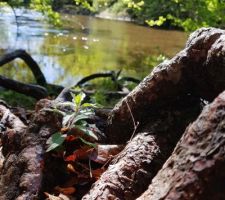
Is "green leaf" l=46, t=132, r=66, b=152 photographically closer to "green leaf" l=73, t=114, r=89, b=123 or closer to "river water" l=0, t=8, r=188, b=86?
"green leaf" l=73, t=114, r=89, b=123

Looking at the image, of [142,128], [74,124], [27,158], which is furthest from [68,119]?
[142,128]

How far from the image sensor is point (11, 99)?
7.96 metres

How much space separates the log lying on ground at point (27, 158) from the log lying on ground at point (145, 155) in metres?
0.42

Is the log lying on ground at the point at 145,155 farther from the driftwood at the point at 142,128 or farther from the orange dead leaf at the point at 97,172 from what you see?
the orange dead leaf at the point at 97,172

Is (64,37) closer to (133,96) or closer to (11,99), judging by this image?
(11,99)

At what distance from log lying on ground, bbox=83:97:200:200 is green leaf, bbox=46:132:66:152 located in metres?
0.39

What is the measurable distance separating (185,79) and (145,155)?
2.17 feet

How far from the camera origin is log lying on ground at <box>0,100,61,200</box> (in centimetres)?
272

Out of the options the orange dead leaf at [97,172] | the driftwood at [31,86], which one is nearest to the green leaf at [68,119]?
the orange dead leaf at [97,172]

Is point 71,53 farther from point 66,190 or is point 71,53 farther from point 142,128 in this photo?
point 66,190

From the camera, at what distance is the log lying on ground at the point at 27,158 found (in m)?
2.72

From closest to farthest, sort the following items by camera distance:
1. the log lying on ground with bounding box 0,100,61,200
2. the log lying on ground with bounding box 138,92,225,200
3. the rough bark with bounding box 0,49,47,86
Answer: the log lying on ground with bounding box 138,92,225,200
the log lying on ground with bounding box 0,100,61,200
the rough bark with bounding box 0,49,47,86

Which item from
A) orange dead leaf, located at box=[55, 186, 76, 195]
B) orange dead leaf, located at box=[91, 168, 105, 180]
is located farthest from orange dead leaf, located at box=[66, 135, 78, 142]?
orange dead leaf, located at box=[55, 186, 76, 195]

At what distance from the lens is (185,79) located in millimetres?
3051
